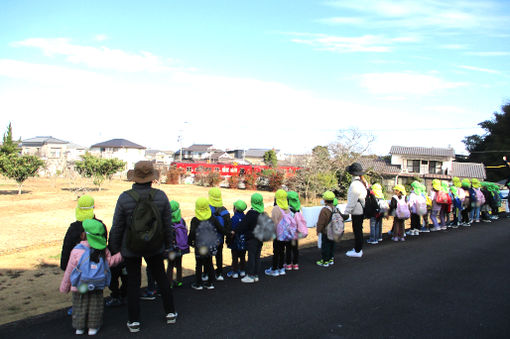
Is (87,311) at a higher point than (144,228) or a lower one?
lower

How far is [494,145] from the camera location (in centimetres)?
4019

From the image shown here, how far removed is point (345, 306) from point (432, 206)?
737 cm

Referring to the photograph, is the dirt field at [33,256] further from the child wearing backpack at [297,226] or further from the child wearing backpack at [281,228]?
the child wearing backpack at [297,226]

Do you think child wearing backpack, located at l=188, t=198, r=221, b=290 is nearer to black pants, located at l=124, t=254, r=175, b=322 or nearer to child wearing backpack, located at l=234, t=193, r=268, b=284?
child wearing backpack, located at l=234, t=193, r=268, b=284

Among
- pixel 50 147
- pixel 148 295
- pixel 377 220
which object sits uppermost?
pixel 50 147

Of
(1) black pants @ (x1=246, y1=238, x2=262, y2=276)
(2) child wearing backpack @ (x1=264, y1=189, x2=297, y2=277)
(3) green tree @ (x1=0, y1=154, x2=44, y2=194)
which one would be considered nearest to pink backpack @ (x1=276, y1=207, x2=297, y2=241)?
(2) child wearing backpack @ (x1=264, y1=189, x2=297, y2=277)

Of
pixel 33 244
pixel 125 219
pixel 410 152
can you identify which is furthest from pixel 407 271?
pixel 410 152

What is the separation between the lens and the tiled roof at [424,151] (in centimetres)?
3972

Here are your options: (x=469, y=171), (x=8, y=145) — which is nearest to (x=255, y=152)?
(x=469, y=171)

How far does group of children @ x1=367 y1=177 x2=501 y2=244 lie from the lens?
8945 millimetres

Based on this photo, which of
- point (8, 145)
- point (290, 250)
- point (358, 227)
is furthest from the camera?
point (8, 145)

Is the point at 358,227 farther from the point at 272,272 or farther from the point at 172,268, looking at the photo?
the point at 172,268

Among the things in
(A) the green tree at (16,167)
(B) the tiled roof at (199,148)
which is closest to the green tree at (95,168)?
(A) the green tree at (16,167)

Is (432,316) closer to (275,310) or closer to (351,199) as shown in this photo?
(275,310)
